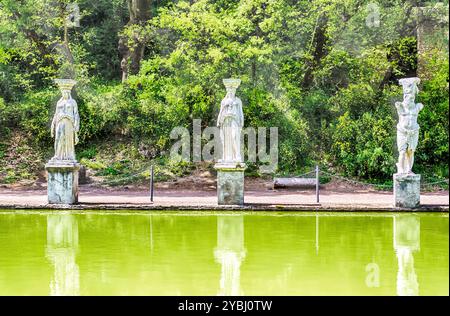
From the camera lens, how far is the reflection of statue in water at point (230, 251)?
728 cm

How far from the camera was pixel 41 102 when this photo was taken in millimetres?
24297

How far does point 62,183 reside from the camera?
623 inches

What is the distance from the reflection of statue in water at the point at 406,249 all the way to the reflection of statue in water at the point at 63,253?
137 inches

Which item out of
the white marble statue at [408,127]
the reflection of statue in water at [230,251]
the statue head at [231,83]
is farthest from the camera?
the statue head at [231,83]

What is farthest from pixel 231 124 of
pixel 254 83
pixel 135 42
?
pixel 135 42

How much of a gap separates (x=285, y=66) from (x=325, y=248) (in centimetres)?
1450

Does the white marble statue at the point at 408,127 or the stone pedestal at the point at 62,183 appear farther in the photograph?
the stone pedestal at the point at 62,183

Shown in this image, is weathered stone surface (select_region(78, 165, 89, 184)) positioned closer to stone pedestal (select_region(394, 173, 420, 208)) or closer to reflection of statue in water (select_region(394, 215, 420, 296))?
stone pedestal (select_region(394, 173, 420, 208))

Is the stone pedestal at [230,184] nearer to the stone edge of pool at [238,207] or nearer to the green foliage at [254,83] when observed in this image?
the stone edge of pool at [238,207]

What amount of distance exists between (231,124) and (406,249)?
23.1ft

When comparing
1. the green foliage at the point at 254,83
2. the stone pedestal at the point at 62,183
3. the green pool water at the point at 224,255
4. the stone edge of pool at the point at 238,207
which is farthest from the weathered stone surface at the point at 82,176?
the green pool water at the point at 224,255

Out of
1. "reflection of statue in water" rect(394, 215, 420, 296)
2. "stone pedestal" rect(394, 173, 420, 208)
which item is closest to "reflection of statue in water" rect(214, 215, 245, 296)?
"reflection of statue in water" rect(394, 215, 420, 296)

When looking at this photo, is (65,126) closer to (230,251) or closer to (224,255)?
(230,251)

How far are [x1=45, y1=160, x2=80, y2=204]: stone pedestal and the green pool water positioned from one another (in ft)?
6.14
